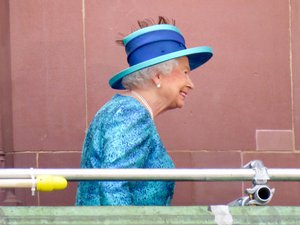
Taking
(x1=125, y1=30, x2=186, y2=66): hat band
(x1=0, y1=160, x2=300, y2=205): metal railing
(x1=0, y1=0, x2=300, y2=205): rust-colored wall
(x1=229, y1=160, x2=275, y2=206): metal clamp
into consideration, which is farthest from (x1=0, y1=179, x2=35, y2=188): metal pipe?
(x1=0, y1=0, x2=300, y2=205): rust-colored wall

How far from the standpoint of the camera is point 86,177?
132 inches

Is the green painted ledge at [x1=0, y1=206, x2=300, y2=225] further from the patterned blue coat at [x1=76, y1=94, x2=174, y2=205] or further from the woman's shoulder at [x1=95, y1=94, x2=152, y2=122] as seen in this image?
the woman's shoulder at [x1=95, y1=94, x2=152, y2=122]

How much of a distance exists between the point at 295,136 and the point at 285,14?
0.81 meters

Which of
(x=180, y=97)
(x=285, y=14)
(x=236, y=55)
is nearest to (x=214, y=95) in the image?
(x=236, y=55)

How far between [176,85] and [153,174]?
124 cm

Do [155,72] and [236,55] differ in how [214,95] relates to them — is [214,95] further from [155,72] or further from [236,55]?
[155,72]

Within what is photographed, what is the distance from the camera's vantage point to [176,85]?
4555 millimetres

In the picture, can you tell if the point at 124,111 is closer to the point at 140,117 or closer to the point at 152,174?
the point at 140,117

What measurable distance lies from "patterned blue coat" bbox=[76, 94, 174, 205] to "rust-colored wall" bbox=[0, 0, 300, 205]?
2170 mm

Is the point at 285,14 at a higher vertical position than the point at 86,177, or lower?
higher

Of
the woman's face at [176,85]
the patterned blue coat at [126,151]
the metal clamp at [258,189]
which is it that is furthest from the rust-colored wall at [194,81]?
the metal clamp at [258,189]

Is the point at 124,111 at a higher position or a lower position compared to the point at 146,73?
lower

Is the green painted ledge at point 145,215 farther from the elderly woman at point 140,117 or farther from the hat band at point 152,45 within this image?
the hat band at point 152,45

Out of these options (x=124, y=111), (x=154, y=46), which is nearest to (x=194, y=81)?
(x=154, y=46)
